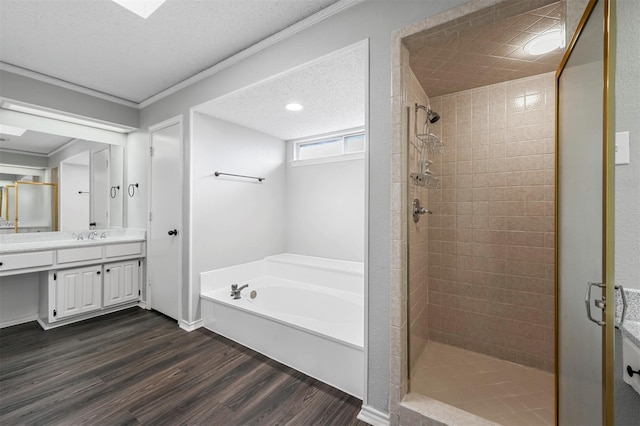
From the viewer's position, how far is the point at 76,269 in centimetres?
285

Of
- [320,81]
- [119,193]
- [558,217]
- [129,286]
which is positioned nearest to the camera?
[558,217]

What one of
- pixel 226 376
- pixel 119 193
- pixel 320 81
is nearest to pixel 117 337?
pixel 226 376

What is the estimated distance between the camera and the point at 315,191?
12.0 ft

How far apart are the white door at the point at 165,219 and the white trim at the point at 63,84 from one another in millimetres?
503

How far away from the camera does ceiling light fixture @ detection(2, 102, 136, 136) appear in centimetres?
266

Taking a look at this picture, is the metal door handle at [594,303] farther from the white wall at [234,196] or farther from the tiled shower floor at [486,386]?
the white wall at [234,196]

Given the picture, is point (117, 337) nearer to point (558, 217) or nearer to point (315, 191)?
point (315, 191)

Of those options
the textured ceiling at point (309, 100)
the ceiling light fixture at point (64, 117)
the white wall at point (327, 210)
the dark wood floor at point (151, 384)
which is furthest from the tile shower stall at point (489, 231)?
the ceiling light fixture at point (64, 117)

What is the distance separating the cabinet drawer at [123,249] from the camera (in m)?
3.04

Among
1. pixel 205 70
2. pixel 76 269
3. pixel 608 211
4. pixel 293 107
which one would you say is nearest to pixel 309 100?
pixel 293 107

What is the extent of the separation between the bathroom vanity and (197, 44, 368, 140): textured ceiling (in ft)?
6.26

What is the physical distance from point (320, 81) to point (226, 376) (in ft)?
7.65

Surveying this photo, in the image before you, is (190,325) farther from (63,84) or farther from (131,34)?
(63,84)

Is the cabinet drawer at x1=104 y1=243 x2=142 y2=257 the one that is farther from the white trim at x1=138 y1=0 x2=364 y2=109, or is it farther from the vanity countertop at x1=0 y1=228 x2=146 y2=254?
the white trim at x1=138 y1=0 x2=364 y2=109
